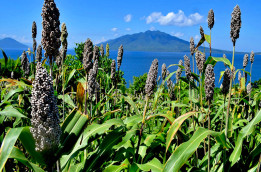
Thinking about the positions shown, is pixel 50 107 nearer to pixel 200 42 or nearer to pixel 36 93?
pixel 36 93

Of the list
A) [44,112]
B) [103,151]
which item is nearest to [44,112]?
[44,112]

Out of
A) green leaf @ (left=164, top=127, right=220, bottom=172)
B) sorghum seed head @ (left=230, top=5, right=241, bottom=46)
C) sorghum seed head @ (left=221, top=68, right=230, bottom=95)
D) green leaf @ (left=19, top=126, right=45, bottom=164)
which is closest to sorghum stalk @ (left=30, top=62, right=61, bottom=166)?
green leaf @ (left=19, top=126, right=45, bottom=164)

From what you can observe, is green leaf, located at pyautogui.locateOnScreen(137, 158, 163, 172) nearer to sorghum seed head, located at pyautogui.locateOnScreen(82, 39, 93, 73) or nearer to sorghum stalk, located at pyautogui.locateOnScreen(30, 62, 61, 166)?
sorghum stalk, located at pyautogui.locateOnScreen(30, 62, 61, 166)

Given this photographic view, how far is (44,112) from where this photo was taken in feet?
4.95

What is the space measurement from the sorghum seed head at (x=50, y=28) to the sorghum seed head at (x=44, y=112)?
797 millimetres

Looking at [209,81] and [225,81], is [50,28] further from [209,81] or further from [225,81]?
[225,81]

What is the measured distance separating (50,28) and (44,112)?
114cm

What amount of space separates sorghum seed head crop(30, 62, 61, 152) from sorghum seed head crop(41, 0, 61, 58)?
80cm

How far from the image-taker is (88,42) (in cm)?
350

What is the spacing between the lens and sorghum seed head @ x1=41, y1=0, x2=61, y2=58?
228cm

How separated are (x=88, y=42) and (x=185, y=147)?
230 cm

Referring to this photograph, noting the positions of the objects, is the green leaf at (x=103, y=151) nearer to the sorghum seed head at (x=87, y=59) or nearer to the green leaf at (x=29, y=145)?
the green leaf at (x=29, y=145)

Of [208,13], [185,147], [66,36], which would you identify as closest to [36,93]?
[185,147]

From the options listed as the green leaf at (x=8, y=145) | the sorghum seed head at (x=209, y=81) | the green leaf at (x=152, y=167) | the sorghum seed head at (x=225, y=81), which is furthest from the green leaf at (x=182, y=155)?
the green leaf at (x=8, y=145)
